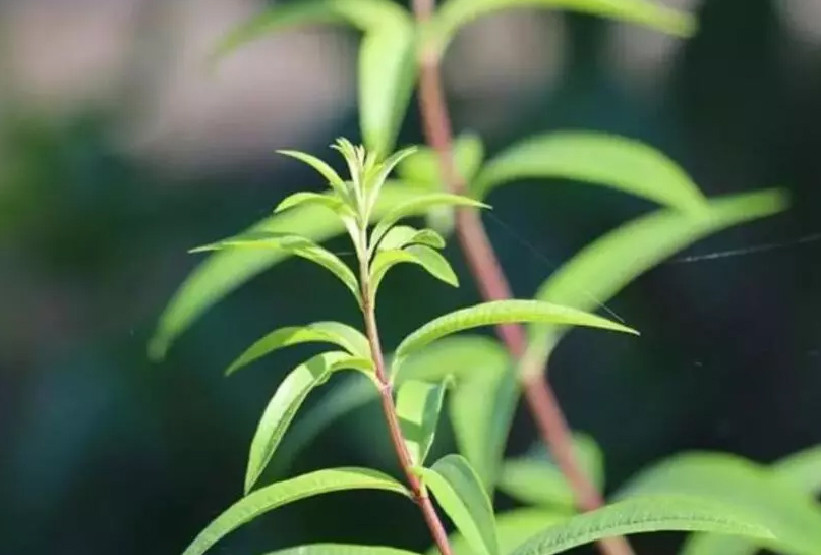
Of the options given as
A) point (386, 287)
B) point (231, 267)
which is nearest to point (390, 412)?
point (231, 267)

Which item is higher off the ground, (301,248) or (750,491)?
(301,248)

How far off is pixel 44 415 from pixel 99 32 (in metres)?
0.74

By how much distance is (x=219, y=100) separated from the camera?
5.77 ft

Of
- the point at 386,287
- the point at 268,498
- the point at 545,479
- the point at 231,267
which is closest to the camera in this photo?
the point at 268,498

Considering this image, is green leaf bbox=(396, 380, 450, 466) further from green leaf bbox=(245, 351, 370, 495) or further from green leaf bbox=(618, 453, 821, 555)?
green leaf bbox=(618, 453, 821, 555)

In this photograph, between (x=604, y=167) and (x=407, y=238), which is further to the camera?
(x=604, y=167)

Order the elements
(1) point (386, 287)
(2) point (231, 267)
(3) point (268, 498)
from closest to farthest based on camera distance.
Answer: (3) point (268, 498) < (2) point (231, 267) < (1) point (386, 287)

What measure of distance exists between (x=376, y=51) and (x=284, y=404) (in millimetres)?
278

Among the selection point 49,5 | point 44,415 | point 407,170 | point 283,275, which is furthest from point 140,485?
point 49,5

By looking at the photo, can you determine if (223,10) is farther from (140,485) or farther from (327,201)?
(327,201)

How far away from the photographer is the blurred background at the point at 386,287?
3.70 feet

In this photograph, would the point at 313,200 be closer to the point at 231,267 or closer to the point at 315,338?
the point at 315,338

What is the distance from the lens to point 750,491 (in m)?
0.59

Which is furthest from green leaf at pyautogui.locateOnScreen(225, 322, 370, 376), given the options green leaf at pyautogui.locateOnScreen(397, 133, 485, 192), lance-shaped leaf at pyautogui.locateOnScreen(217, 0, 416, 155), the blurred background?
the blurred background
